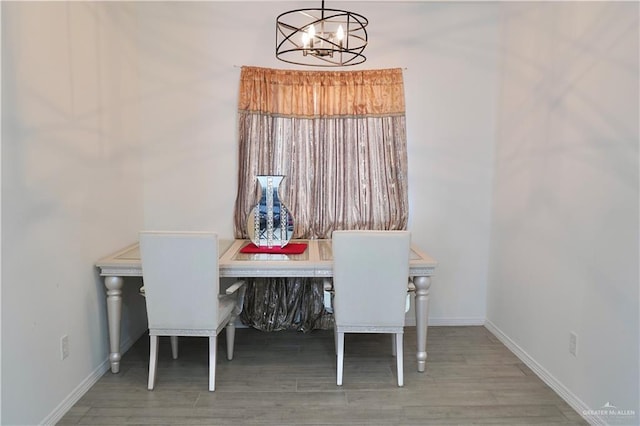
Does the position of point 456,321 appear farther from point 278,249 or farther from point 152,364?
point 152,364

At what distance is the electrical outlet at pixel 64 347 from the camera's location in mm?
2311

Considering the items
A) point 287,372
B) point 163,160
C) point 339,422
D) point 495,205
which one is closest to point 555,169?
point 495,205

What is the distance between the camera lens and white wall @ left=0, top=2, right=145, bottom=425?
76.5 inches

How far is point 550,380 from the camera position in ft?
8.64

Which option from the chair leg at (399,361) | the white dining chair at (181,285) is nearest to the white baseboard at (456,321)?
the chair leg at (399,361)

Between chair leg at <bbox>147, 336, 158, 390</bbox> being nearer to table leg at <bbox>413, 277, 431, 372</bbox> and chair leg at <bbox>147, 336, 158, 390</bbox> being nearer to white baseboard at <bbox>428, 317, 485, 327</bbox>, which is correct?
table leg at <bbox>413, 277, 431, 372</bbox>

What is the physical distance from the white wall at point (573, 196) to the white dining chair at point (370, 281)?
3.15ft

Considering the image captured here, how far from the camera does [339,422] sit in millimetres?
2260

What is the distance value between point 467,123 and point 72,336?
10.6ft

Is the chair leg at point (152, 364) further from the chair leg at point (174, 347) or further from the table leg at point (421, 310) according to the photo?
the table leg at point (421, 310)

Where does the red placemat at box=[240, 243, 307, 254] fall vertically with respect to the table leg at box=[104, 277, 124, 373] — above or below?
above

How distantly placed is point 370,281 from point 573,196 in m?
1.28

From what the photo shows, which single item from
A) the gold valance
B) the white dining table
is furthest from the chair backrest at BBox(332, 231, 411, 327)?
the gold valance

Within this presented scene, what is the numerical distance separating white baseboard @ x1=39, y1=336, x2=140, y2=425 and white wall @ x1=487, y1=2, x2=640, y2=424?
9.36 feet
